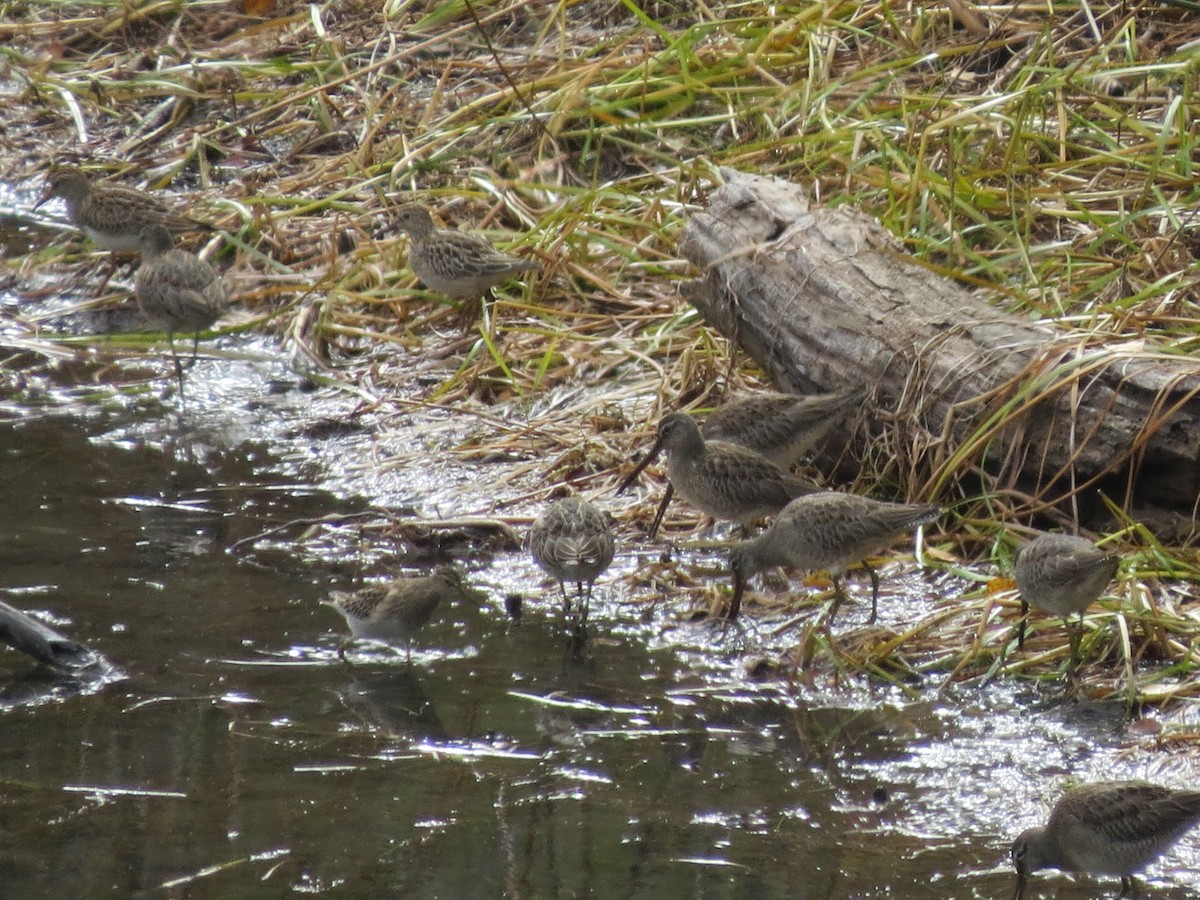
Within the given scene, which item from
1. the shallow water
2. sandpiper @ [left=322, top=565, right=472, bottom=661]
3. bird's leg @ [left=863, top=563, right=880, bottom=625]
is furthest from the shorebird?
sandpiper @ [left=322, top=565, right=472, bottom=661]

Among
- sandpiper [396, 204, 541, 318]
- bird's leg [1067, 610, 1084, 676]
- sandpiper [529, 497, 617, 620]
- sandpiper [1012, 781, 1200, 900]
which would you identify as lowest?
sandpiper [1012, 781, 1200, 900]

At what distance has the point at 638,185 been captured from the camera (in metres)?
9.86

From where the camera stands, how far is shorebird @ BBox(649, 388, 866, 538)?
692cm

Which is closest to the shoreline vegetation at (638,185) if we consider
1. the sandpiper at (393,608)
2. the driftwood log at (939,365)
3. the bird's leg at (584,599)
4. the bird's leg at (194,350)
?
the driftwood log at (939,365)

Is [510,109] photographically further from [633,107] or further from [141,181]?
[141,181]

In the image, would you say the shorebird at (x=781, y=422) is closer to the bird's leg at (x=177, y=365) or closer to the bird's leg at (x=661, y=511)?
the bird's leg at (x=661, y=511)

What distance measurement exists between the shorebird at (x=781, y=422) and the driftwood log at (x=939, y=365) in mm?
178

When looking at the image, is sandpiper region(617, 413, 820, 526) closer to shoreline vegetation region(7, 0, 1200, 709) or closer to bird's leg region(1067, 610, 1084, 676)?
shoreline vegetation region(7, 0, 1200, 709)

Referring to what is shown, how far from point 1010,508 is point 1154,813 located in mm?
2294

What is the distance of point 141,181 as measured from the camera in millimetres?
11320

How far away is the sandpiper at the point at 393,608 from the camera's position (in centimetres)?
598

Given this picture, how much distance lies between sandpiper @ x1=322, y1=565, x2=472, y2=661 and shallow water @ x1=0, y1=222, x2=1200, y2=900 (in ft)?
0.41

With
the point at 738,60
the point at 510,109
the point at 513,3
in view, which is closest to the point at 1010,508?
the point at 738,60

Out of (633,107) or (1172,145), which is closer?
(1172,145)
